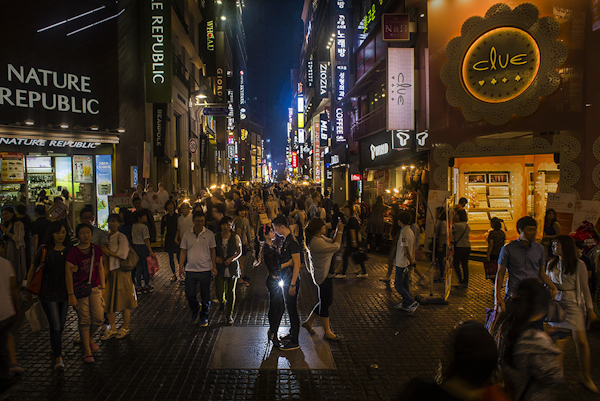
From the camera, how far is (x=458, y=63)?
492 inches

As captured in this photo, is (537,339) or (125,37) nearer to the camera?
(537,339)

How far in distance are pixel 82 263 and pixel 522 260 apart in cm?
545

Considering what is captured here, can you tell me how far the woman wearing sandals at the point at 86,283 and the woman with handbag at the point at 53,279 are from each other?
11cm

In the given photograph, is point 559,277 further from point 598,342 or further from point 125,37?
point 125,37

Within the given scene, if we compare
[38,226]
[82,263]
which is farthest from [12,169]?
[82,263]

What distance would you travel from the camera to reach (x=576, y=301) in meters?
4.59

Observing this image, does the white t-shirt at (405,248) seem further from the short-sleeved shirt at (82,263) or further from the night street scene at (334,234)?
the short-sleeved shirt at (82,263)

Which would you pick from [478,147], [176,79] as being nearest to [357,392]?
[478,147]

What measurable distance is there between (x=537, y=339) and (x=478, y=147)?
10986 millimetres

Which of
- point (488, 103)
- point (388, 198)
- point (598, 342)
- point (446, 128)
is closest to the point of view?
point (598, 342)

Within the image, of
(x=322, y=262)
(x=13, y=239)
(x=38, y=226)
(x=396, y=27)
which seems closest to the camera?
(x=322, y=262)

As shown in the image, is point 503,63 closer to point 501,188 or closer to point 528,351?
point 501,188

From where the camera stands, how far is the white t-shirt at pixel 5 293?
405cm

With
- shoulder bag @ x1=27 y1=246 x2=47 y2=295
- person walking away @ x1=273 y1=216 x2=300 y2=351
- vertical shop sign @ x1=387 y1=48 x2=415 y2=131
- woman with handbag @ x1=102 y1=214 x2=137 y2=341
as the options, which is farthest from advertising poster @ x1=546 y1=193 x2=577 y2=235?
shoulder bag @ x1=27 y1=246 x2=47 y2=295
